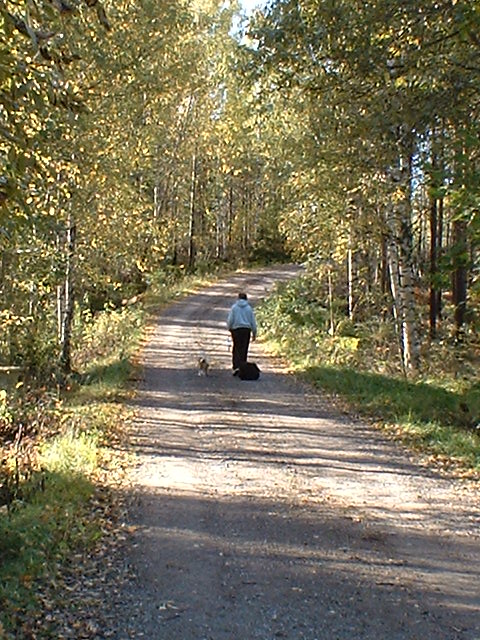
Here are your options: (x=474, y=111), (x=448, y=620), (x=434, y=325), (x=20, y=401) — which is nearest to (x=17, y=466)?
(x=448, y=620)

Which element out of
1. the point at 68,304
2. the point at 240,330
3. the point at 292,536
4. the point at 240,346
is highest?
the point at 68,304

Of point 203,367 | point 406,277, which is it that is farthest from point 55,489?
point 406,277

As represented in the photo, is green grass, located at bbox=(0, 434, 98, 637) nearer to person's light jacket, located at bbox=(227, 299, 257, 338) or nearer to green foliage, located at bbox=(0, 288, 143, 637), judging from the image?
green foliage, located at bbox=(0, 288, 143, 637)

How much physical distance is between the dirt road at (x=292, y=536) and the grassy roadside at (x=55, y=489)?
0.40 m

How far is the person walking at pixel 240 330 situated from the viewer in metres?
16.0

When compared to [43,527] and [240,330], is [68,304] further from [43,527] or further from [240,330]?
[43,527]

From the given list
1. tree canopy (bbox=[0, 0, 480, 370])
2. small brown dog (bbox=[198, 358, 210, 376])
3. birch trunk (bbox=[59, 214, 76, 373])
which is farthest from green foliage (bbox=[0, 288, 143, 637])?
tree canopy (bbox=[0, 0, 480, 370])

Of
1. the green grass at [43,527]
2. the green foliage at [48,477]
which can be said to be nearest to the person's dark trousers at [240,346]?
the green foliage at [48,477]

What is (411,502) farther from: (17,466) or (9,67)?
(9,67)

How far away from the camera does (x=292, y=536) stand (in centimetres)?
662

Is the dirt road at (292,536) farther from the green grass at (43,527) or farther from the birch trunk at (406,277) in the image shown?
the birch trunk at (406,277)

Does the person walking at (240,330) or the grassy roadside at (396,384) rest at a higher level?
the person walking at (240,330)

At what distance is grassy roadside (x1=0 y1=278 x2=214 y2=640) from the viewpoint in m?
5.19

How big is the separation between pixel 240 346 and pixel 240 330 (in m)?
0.35
